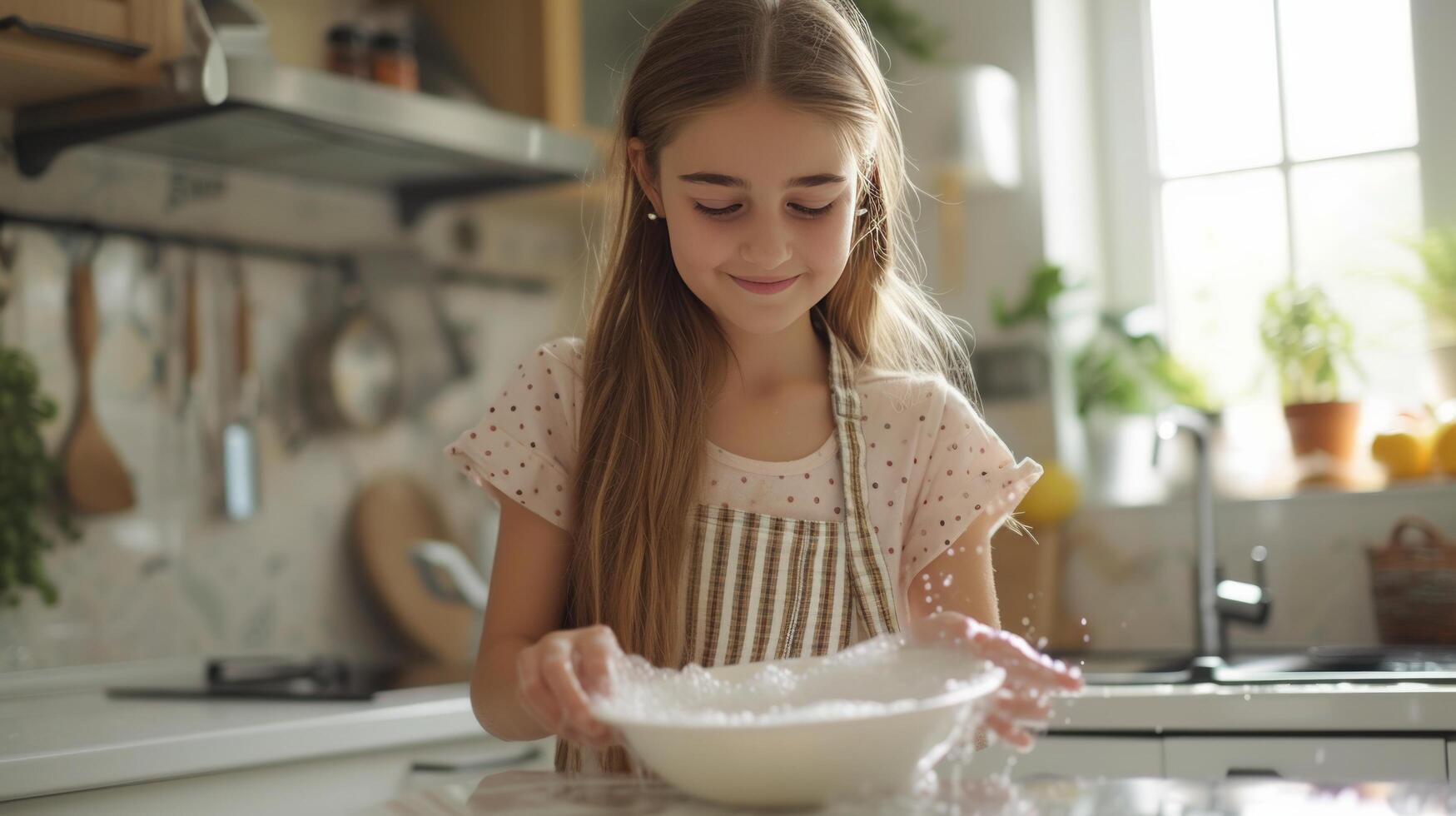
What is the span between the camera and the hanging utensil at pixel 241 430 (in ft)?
6.17

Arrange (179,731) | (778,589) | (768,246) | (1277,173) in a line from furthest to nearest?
1. (1277,173)
2. (179,731)
3. (778,589)
4. (768,246)

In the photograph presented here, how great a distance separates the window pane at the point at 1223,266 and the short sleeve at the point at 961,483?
4.09 ft

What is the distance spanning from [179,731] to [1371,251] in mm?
1766

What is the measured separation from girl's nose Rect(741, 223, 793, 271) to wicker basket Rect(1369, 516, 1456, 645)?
1246mm

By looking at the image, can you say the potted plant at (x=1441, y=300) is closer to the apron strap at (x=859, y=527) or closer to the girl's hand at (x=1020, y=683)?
the apron strap at (x=859, y=527)

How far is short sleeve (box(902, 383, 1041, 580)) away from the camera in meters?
1.02

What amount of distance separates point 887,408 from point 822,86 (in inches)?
10.4

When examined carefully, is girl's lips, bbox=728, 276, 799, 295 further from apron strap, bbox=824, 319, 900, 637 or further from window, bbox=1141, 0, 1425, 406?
window, bbox=1141, 0, 1425, 406

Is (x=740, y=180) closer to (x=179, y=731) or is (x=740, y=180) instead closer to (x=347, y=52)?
(x=179, y=731)

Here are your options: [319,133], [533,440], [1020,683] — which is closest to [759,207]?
[533,440]

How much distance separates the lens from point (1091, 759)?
4.98 feet

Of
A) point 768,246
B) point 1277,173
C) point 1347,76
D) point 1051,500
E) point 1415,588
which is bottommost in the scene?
point 1415,588

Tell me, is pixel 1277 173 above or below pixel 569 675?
above

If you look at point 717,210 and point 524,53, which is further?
point 524,53
